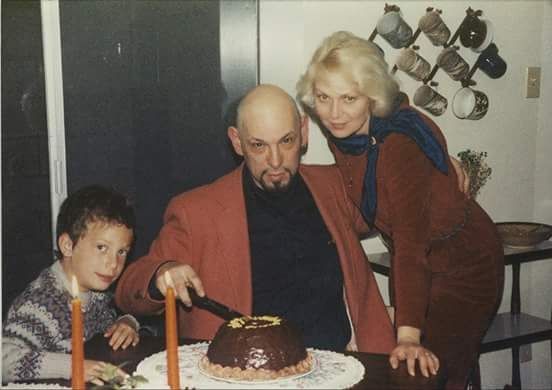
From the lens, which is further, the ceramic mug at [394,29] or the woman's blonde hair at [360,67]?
the ceramic mug at [394,29]

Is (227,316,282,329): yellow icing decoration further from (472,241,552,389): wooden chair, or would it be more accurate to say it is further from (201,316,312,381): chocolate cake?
(472,241,552,389): wooden chair

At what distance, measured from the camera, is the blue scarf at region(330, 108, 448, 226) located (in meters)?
1.94

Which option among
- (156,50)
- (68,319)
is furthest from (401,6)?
(68,319)

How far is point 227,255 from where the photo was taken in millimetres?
1936

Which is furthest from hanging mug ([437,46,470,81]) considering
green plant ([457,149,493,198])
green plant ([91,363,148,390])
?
green plant ([91,363,148,390])

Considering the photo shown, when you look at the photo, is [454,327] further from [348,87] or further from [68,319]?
[68,319]

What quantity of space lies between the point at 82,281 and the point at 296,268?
0.55m

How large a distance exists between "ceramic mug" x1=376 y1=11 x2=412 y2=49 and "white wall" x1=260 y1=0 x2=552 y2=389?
1.3 inches

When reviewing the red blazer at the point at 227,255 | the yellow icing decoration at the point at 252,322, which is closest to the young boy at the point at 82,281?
the red blazer at the point at 227,255

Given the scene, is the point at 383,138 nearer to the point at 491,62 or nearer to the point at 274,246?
the point at 274,246

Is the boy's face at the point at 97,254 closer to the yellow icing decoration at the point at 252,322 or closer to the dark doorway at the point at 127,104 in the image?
the yellow icing decoration at the point at 252,322

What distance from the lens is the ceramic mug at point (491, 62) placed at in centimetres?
300

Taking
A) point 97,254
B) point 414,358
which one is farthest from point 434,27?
point 414,358

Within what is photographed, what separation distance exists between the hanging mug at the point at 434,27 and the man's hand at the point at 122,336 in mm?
1735
